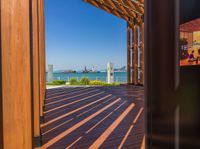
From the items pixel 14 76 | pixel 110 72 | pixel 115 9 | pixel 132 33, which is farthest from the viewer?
pixel 110 72

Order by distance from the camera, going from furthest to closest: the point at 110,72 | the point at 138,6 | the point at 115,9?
the point at 110,72, the point at 115,9, the point at 138,6

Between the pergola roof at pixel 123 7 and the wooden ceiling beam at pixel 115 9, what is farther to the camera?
the wooden ceiling beam at pixel 115 9

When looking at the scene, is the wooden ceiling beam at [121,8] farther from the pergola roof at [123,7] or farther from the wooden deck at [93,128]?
the wooden deck at [93,128]

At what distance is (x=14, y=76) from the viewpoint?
168 cm

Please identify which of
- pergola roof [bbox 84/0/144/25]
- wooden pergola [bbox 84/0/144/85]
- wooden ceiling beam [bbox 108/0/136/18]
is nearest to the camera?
pergola roof [bbox 84/0/144/25]

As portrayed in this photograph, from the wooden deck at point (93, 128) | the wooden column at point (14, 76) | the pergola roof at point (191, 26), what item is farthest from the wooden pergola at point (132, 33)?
the wooden column at point (14, 76)

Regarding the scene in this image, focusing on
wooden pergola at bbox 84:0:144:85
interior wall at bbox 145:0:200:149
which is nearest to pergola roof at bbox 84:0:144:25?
wooden pergola at bbox 84:0:144:85

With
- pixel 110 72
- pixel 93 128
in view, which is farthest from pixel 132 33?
pixel 93 128

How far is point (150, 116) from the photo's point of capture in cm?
263

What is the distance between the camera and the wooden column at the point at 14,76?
60.8 inches

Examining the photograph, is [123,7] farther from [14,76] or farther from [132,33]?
[14,76]

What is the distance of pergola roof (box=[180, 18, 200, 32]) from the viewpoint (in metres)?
2.12

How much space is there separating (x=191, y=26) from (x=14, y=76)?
61.4 inches

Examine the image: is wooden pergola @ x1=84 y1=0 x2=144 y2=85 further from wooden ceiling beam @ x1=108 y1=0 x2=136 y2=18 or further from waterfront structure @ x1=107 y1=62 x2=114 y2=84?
waterfront structure @ x1=107 y1=62 x2=114 y2=84
